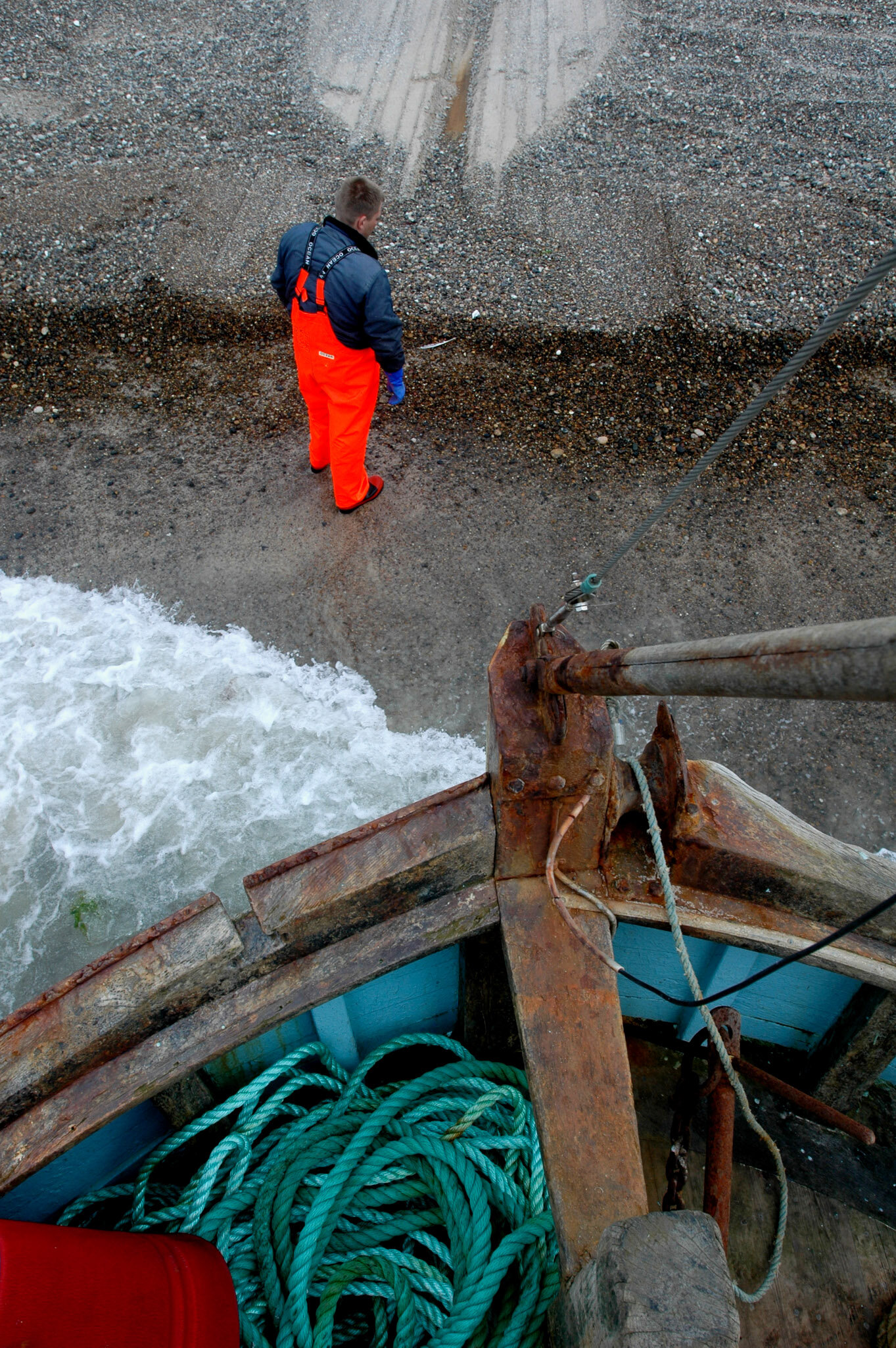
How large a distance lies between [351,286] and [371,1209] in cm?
390

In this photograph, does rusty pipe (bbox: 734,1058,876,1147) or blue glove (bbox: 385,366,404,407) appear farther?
blue glove (bbox: 385,366,404,407)

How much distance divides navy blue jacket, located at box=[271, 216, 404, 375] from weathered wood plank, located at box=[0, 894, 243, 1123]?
2.99 m

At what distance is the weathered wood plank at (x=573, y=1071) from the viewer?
1.74 meters

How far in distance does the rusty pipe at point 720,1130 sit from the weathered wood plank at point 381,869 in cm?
79

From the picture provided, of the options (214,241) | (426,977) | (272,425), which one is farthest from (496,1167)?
(214,241)

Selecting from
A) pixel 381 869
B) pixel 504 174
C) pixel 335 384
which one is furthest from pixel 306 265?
pixel 504 174

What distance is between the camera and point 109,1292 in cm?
175

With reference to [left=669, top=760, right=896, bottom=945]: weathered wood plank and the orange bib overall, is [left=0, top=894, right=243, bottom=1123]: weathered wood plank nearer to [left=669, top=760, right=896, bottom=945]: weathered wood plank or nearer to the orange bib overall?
[left=669, top=760, right=896, bottom=945]: weathered wood plank

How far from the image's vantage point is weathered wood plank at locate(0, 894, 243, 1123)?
A: 204 cm

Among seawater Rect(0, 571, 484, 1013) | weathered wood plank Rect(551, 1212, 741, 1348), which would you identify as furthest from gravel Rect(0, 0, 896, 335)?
weathered wood plank Rect(551, 1212, 741, 1348)

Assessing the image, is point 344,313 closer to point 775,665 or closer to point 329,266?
point 329,266

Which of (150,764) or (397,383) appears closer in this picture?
(150,764)

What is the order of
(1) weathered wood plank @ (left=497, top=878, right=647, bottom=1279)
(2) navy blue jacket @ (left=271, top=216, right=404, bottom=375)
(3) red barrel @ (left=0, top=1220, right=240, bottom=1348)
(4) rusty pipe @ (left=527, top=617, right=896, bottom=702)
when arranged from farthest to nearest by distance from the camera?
1. (2) navy blue jacket @ (left=271, top=216, right=404, bottom=375)
2. (1) weathered wood plank @ (left=497, top=878, right=647, bottom=1279)
3. (3) red barrel @ (left=0, top=1220, right=240, bottom=1348)
4. (4) rusty pipe @ (left=527, top=617, right=896, bottom=702)

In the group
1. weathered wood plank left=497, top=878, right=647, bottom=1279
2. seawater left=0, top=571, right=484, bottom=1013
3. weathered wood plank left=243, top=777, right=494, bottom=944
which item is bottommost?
seawater left=0, top=571, right=484, bottom=1013
